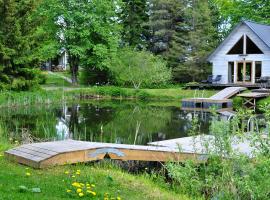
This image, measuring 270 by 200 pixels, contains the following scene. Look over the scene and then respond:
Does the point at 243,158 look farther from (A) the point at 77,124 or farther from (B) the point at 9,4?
(B) the point at 9,4

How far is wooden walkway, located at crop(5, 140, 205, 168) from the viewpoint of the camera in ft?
24.5

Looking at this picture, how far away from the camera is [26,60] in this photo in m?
25.9

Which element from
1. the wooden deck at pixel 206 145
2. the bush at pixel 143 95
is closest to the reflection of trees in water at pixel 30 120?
the wooden deck at pixel 206 145

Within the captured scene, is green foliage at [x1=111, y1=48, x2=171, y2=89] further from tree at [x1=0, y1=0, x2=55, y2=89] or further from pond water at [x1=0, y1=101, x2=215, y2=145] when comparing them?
tree at [x1=0, y1=0, x2=55, y2=89]

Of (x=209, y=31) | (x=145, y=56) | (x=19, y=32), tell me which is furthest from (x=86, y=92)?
(x=209, y=31)

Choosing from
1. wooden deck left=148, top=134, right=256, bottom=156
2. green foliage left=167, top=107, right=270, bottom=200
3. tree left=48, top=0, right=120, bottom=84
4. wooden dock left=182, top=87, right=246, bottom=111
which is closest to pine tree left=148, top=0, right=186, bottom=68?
tree left=48, top=0, right=120, bottom=84

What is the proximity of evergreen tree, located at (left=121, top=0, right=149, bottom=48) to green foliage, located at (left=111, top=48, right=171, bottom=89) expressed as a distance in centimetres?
503

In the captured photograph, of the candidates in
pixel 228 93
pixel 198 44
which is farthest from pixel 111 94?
pixel 198 44

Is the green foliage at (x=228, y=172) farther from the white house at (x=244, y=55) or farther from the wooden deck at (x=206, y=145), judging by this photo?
the white house at (x=244, y=55)

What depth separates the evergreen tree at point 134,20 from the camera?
136 feet

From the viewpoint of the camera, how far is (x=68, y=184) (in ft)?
20.6

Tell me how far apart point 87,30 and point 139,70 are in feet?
17.1

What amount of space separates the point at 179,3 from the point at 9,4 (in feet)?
62.7

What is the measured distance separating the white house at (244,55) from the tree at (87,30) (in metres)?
8.55
